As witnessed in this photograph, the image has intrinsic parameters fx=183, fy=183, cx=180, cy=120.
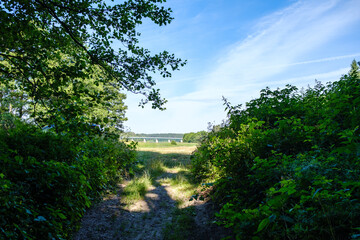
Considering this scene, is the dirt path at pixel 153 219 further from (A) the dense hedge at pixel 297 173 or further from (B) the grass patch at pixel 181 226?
(A) the dense hedge at pixel 297 173

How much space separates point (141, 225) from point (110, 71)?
12.3 feet

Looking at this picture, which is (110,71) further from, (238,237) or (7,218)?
(238,237)

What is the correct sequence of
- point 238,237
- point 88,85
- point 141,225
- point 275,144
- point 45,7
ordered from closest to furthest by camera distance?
point 238,237
point 275,144
point 45,7
point 141,225
point 88,85

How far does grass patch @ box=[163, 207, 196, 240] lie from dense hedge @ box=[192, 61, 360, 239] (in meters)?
0.67

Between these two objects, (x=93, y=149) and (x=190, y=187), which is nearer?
(x=93, y=149)

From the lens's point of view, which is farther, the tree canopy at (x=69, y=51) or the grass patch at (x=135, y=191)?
the grass patch at (x=135, y=191)

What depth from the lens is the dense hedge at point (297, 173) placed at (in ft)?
5.25

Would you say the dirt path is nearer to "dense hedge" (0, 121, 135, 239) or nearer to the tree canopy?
"dense hedge" (0, 121, 135, 239)

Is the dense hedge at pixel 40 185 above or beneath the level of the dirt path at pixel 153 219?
above

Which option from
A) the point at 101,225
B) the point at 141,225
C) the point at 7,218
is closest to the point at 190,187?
the point at 141,225

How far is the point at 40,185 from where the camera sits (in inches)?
109

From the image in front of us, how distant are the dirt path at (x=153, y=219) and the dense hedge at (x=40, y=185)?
1.51 feet

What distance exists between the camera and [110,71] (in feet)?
15.1

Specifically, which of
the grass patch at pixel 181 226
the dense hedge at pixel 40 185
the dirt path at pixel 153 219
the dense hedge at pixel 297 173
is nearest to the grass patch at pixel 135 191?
the dirt path at pixel 153 219
